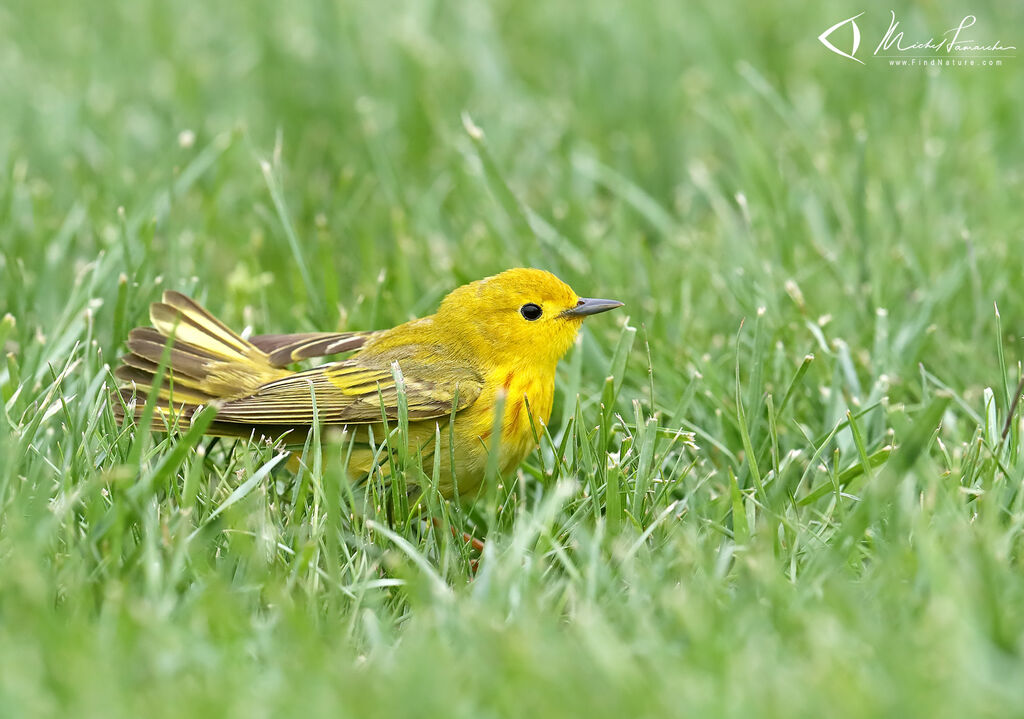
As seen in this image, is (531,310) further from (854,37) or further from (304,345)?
(854,37)

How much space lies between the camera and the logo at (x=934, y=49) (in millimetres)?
6387

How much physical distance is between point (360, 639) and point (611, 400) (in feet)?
3.50

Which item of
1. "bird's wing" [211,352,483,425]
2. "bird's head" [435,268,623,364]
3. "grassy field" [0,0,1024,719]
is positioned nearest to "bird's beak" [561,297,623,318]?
"bird's head" [435,268,623,364]

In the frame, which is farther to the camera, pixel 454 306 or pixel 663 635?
pixel 454 306

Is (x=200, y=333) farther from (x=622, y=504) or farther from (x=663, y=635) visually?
(x=663, y=635)

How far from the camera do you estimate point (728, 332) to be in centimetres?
444

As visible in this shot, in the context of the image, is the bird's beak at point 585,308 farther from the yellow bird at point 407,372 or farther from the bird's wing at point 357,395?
the bird's wing at point 357,395

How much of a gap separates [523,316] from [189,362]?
1025mm

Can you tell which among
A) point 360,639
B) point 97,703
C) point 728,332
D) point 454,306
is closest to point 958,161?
point 728,332

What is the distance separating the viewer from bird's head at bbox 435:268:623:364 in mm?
3707

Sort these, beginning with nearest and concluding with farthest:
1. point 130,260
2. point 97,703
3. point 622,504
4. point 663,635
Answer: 1. point 97,703
2. point 663,635
3. point 622,504
4. point 130,260

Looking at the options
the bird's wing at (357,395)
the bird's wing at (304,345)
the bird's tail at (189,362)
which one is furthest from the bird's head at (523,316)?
the bird's tail at (189,362)

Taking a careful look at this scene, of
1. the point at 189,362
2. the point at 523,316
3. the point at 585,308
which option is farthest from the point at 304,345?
the point at 585,308

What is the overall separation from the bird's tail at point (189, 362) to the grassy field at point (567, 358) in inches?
7.1
